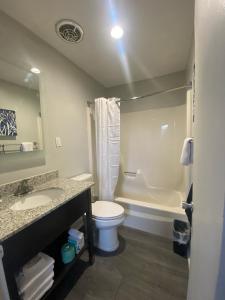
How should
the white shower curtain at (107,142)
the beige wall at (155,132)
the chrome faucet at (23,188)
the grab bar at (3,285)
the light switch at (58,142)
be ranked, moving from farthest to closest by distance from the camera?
the beige wall at (155,132)
the white shower curtain at (107,142)
the light switch at (58,142)
the chrome faucet at (23,188)
the grab bar at (3,285)

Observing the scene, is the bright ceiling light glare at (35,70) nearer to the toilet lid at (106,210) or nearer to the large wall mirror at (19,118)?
the large wall mirror at (19,118)

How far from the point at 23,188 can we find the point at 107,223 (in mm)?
897

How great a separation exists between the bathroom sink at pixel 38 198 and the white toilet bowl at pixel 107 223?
0.50 metres

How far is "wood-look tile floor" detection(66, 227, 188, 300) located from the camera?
121 centimetres

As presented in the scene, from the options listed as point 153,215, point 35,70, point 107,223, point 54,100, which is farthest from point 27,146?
point 153,215

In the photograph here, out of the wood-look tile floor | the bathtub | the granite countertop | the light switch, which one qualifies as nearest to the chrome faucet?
the granite countertop

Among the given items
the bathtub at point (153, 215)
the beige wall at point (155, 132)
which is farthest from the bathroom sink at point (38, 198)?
the beige wall at point (155, 132)

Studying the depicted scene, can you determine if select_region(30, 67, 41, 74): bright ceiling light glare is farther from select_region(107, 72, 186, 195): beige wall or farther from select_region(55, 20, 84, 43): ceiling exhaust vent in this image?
select_region(107, 72, 186, 195): beige wall

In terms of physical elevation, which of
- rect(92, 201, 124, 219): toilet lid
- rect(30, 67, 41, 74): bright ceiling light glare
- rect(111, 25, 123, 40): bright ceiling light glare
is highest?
rect(111, 25, 123, 40): bright ceiling light glare

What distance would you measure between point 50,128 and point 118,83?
1.67m

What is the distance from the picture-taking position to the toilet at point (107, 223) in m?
1.55

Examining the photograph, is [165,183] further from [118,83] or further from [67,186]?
[118,83]

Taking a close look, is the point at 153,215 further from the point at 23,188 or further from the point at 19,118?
the point at 19,118

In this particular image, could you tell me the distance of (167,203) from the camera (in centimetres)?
240
